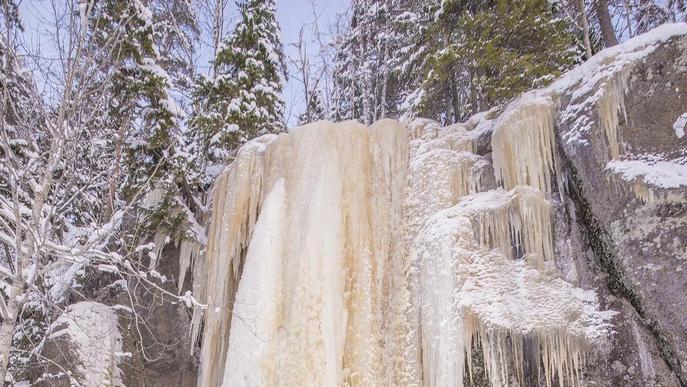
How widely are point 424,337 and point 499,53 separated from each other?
453 cm

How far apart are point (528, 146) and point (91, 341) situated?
6154 millimetres

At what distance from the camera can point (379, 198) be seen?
5879 millimetres

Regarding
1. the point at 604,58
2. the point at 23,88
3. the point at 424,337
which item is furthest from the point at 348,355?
the point at 23,88

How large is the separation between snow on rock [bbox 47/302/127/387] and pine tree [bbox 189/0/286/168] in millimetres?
3163

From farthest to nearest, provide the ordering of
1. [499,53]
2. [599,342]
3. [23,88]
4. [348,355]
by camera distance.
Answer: [499,53] → [23,88] → [348,355] → [599,342]

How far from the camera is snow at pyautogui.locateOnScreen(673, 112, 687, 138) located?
4.29m

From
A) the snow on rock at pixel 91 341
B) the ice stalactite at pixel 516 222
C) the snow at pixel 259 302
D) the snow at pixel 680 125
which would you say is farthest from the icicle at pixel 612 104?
the snow on rock at pixel 91 341

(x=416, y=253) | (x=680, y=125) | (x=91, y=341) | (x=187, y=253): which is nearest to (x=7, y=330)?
(x=91, y=341)

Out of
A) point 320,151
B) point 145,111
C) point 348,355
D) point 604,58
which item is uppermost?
point 145,111

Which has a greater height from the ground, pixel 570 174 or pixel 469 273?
pixel 570 174

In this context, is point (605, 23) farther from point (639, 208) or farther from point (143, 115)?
point (143, 115)

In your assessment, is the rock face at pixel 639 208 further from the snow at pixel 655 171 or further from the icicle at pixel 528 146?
the icicle at pixel 528 146

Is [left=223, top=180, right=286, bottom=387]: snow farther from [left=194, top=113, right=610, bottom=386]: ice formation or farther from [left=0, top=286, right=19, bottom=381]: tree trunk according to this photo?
[left=0, top=286, right=19, bottom=381]: tree trunk

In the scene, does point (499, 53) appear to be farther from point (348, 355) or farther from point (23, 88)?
point (23, 88)
